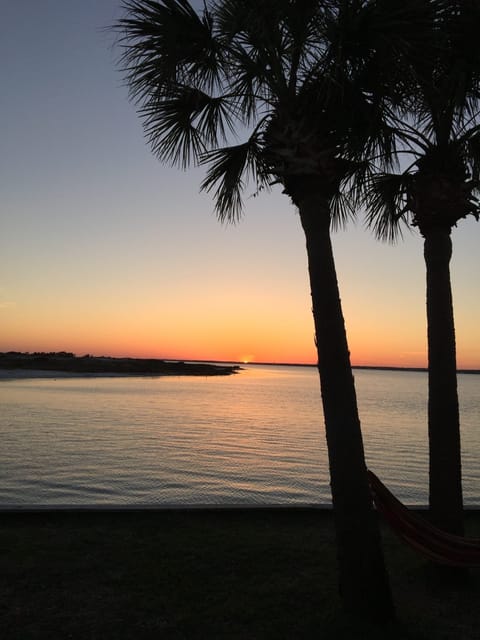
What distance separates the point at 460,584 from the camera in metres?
5.84

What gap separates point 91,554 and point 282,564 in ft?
7.21

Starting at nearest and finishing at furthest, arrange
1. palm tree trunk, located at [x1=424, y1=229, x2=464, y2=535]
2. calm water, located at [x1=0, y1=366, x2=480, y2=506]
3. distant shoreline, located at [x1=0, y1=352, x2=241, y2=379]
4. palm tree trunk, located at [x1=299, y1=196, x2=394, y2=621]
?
palm tree trunk, located at [x1=299, y1=196, x2=394, y2=621], palm tree trunk, located at [x1=424, y1=229, x2=464, y2=535], calm water, located at [x1=0, y1=366, x2=480, y2=506], distant shoreline, located at [x1=0, y1=352, x2=241, y2=379]

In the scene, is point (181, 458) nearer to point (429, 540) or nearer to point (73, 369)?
point (429, 540)

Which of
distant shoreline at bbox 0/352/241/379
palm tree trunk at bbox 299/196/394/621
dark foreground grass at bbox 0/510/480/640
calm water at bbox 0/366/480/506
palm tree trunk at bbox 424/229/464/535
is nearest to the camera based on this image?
dark foreground grass at bbox 0/510/480/640

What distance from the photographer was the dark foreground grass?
4.78 meters

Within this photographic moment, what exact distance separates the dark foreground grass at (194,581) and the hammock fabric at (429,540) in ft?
1.54

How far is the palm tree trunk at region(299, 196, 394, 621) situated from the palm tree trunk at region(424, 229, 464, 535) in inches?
55.8

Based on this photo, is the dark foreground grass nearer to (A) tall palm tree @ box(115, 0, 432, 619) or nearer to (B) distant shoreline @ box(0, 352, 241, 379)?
(A) tall palm tree @ box(115, 0, 432, 619)

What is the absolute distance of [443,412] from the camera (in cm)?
599

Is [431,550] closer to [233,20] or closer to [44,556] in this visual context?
[44,556]

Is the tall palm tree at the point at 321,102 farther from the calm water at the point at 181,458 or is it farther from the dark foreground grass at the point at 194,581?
the calm water at the point at 181,458

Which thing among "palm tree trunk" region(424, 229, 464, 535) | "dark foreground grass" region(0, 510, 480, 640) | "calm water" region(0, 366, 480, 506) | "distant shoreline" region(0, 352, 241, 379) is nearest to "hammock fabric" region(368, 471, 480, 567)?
"dark foreground grass" region(0, 510, 480, 640)

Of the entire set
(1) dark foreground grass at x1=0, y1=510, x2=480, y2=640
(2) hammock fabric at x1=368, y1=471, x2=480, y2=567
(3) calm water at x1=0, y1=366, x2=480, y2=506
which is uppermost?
(2) hammock fabric at x1=368, y1=471, x2=480, y2=567

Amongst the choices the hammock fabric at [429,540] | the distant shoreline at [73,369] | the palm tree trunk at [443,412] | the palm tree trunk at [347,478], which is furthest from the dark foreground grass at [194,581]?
the distant shoreline at [73,369]
